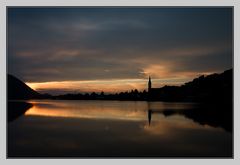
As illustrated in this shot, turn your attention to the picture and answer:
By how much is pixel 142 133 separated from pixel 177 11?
392 centimetres

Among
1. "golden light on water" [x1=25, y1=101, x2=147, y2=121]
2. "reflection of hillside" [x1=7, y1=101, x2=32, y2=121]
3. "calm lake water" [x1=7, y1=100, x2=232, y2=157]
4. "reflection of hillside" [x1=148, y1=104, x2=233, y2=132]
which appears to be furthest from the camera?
"golden light on water" [x1=25, y1=101, x2=147, y2=121]

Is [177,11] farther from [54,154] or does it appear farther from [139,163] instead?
[54,154]

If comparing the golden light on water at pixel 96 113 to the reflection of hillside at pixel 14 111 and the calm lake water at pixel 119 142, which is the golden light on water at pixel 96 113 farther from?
the calm lake water at pixel 119 142

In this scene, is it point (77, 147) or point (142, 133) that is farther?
point (142, 133)

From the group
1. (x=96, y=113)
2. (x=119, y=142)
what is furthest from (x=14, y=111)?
(x=119, y=142)

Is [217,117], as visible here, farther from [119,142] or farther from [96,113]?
[96,113]

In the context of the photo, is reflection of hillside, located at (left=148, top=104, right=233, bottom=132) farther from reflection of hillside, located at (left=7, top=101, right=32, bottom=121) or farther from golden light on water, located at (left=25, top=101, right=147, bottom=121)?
reflection of hillside, located at (left=7, top=101, right=32, bottom=121)

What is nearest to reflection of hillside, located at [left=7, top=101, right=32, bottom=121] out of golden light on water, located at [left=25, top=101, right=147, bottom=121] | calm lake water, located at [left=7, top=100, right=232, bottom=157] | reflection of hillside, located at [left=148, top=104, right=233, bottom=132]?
golden light on water, located at [left=25, top=101, right=147, bottom=121]

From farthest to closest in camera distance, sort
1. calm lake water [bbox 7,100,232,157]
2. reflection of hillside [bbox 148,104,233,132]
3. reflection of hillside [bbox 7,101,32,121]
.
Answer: reflection of hillside [bbox 7,101,32,121] → reflection of hillside [bbox 148,104,233,132] → calm lake water [bbox 7,100,232,157]

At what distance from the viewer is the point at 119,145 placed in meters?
8.01

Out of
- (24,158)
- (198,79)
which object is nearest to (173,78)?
(198,79)

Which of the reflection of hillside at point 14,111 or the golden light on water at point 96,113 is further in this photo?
the golden light on water at point 96,113

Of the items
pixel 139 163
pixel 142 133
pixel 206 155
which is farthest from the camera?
pixel 142 133

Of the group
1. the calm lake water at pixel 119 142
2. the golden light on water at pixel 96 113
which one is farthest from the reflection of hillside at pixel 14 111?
the calm lake water at pixel 119 142
